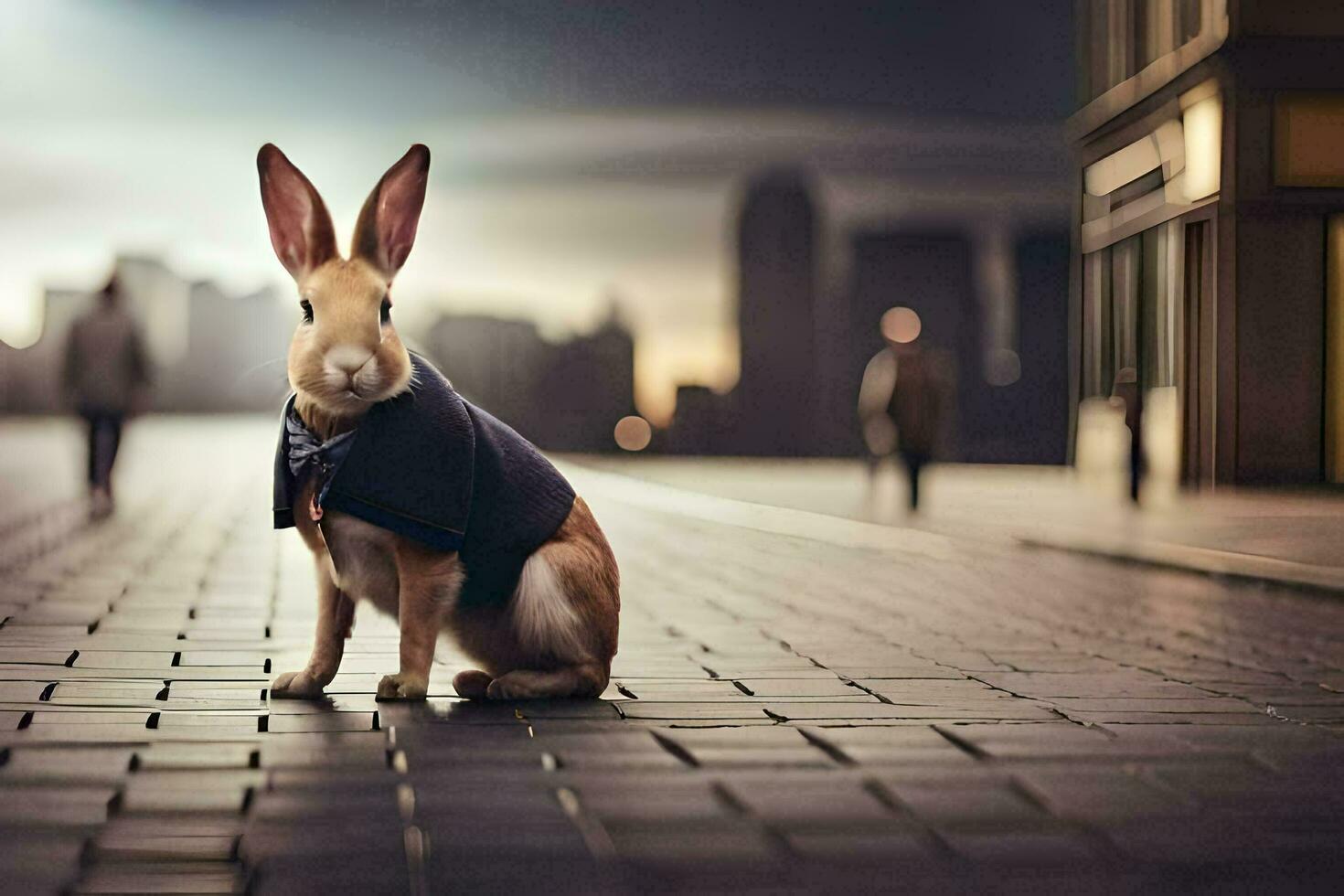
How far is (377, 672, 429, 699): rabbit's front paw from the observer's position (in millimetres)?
4996

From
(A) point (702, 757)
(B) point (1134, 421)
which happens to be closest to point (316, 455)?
(A) point (702, 757)

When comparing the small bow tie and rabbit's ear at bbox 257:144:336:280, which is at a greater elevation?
rabbit's ear at bbox 257:144:336:280

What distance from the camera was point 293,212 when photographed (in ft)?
15.5

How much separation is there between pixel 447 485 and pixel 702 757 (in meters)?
1.01

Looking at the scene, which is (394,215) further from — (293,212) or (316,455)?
(316,455)

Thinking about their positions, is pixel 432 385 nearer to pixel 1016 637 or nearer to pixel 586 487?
pixel 1016 637

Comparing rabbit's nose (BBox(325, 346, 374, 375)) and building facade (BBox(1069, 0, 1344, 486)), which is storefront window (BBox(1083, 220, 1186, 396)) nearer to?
building facade (BBox(1069, 0, 1344, 486))

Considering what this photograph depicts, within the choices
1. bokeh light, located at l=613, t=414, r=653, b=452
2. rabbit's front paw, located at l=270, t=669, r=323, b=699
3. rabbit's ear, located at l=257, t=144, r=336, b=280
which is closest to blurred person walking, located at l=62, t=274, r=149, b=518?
rabbit's front paw, located at l=270, t=669, r=323, b=699

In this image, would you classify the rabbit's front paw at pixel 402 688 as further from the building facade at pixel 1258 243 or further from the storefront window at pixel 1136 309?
the storefront window at pixel 1136 309

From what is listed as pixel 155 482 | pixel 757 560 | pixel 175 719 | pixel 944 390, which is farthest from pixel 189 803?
pixel 155 482

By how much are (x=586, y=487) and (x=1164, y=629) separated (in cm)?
1670

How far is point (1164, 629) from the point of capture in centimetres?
805

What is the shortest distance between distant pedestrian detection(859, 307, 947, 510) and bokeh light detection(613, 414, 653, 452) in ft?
94.9

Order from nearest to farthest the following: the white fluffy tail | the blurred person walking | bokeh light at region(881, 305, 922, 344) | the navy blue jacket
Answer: the navy blue jacket < the white fluffy tail < the blurred person walking < bokeh light at region(881, 305, 922, 344)
